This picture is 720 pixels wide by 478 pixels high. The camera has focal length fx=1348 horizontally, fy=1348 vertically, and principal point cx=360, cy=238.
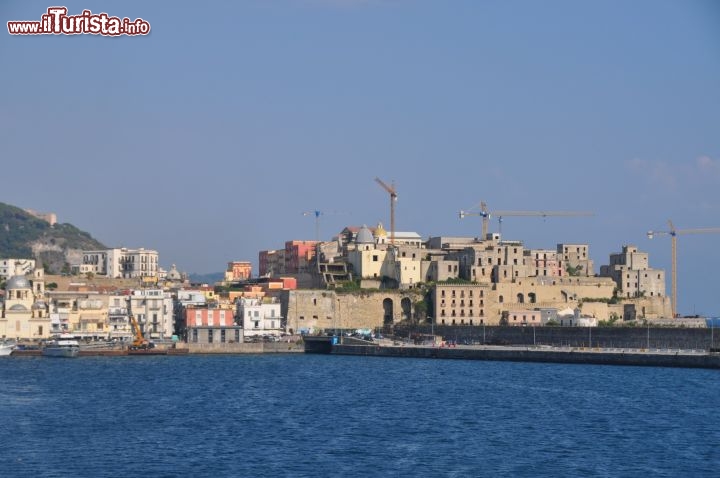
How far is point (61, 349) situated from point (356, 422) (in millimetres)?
41668

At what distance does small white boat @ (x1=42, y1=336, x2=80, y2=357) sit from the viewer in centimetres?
8669

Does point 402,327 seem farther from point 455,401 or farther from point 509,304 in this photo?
point 455,401

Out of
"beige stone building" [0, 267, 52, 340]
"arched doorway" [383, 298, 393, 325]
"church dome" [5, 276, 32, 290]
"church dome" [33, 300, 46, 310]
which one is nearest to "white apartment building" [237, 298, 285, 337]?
"arched doorway" [383, 298, 393, 325]

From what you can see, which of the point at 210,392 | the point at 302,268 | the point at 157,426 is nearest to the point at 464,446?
the point at 157,426

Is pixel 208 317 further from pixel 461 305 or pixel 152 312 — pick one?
pixel 461 305

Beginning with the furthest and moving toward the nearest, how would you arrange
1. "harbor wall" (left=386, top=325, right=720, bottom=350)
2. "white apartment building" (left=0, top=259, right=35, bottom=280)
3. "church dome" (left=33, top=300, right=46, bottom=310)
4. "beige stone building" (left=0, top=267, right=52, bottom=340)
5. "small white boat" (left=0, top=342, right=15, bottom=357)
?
"white apartment building" (left=0, top=259, right=35, bottom=280) < "church dome" (left=33, top=300, right=46, bottom=310) < "beige stone building" (left=0, top=267, right=52, bottom=340) < "small white boat" (left=0, top=342, right=15, bottom=357) < "harbor wall" (left=386, top=325, right=720, bottom=350)

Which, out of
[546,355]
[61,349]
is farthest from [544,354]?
[61,349]

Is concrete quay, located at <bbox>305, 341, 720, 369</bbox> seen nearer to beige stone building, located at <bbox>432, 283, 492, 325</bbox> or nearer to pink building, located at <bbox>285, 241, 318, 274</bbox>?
beige stone building, located at <bbox>432, 283, 492, 325</bbox>

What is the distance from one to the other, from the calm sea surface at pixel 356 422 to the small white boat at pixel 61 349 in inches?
419

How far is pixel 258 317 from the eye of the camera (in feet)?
331

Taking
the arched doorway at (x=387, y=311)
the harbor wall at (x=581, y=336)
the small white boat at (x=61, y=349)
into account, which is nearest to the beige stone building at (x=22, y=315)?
the small white boat at (x=61, y=349)

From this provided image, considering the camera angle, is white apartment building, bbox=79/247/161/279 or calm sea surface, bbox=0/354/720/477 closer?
calm sea surface, bbox=0/354/720/477

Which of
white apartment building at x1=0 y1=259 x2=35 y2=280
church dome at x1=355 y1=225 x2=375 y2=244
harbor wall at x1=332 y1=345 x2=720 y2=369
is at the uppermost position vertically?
church dome at x1=355 y1=225 x2=375 y2=244

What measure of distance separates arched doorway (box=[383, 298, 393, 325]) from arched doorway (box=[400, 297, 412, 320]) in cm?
88
